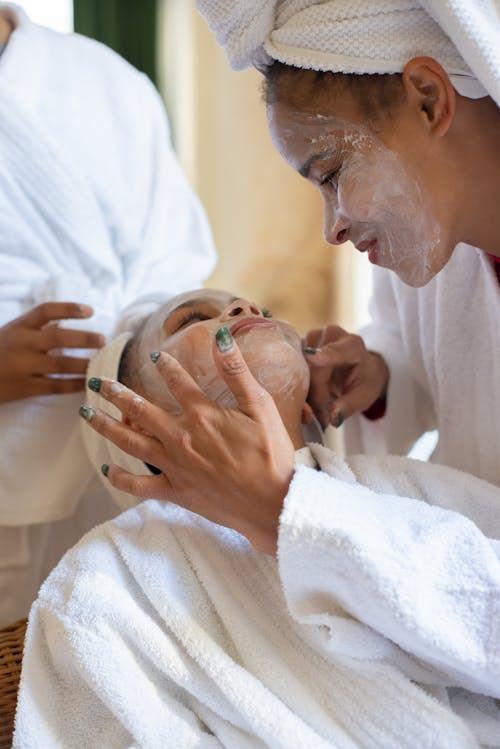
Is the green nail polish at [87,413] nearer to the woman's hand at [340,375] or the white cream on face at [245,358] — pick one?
the white cream on face at [245,358]

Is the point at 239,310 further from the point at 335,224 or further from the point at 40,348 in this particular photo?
the point at 40,348

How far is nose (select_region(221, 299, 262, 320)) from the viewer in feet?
4.17

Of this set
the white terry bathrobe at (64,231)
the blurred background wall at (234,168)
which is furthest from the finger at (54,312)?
the blurred background wall at (234,168)

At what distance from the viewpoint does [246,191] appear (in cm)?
278

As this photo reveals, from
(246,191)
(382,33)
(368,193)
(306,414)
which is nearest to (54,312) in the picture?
(306,414)

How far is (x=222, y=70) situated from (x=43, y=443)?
181 cm

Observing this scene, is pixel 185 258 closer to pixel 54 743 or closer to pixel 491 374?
pixel 491 374

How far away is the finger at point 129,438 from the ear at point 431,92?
0.51 metres

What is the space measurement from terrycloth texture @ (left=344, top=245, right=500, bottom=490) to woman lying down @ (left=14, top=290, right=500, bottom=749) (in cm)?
22

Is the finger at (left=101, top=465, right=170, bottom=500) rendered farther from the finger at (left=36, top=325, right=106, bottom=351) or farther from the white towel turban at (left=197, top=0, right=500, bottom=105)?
the white towel turban at (left=197, top=0, right=500, bottom=105)

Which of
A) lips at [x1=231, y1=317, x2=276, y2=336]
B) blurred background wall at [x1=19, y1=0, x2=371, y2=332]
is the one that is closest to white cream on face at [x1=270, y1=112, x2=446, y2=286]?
lips at [x1=231, y1=317, x2=276, y2=336]

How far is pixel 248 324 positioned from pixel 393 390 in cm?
44

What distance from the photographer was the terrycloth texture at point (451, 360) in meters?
1.34

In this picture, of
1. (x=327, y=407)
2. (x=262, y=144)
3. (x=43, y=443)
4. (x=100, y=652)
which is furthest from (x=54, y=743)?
(x=262, y=144)
